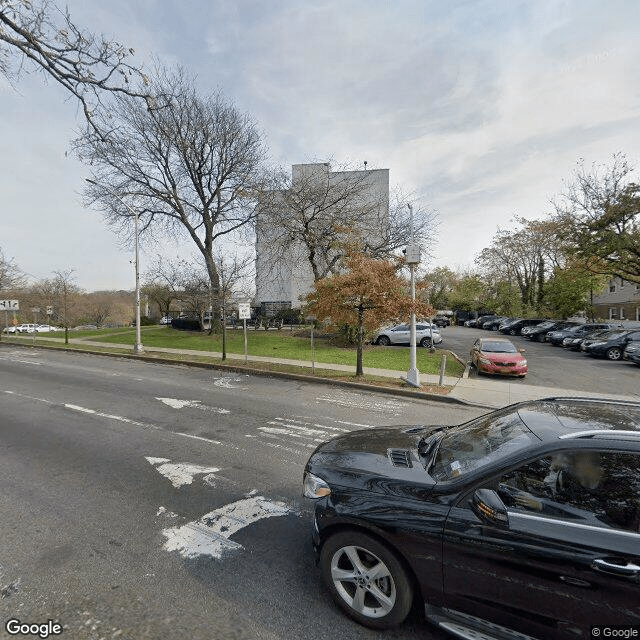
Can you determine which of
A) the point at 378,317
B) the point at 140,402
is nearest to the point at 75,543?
the point at 140,402

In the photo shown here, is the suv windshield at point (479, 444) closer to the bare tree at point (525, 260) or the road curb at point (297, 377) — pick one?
the road curb at point (297, 377)

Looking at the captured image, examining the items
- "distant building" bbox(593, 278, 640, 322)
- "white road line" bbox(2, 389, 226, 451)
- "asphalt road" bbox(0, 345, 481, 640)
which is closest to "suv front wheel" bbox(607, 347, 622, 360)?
"asphalt road" bbox(0, 345, 481, 640)

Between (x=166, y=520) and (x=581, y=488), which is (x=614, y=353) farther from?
(x=166, y=520)

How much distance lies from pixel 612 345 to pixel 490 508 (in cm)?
2122

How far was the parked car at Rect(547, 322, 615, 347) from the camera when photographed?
2373 cm

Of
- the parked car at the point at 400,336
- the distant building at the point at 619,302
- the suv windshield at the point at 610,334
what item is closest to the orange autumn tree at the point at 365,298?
the parked car at the point at 400,336

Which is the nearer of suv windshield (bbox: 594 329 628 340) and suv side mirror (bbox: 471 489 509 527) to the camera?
suv side mirror (bbox: 471 489 509 527)

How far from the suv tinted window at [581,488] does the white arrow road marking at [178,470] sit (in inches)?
147

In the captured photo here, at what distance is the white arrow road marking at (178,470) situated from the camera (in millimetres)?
4453

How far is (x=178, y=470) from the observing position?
4.74 meters

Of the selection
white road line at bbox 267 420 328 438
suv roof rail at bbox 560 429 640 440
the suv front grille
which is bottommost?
white road line at bbox 267 420 328 438

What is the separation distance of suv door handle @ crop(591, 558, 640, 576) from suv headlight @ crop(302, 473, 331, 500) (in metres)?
1.62
